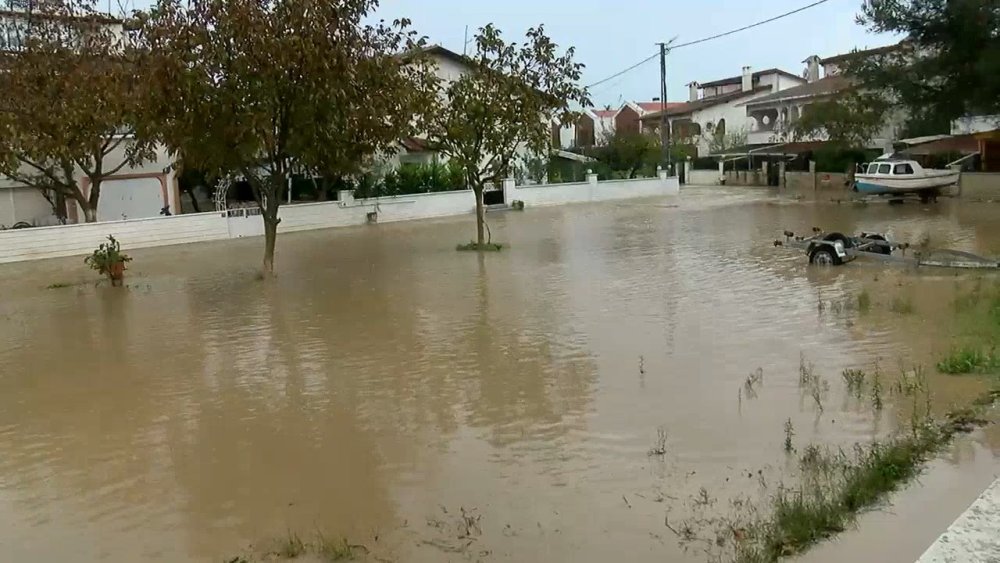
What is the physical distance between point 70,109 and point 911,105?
25.0 meters

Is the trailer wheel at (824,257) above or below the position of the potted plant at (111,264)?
below

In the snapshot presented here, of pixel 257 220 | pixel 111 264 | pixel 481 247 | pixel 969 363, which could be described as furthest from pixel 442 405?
pixel 257 220

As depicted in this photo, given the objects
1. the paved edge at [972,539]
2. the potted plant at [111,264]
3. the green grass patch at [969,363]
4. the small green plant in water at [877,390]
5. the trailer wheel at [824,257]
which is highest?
the potted plant at [111,264]

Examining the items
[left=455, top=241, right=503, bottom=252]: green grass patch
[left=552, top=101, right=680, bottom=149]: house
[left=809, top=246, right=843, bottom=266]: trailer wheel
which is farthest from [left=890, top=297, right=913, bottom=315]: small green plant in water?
Answer: [left=552, top=101, right=680, bottom=149]: house

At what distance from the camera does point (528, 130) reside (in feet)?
72.0

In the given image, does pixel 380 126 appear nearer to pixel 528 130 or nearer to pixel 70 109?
pixel 528 130

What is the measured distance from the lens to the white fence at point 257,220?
80.4ft

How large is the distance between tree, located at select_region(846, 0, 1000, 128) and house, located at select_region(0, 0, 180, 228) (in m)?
22.7

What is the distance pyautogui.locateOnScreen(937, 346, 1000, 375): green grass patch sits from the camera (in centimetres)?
818

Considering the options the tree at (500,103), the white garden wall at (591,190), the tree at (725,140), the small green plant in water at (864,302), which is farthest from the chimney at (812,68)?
the small green plant in water at (864,302)

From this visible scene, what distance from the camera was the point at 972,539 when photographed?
378 centimetres

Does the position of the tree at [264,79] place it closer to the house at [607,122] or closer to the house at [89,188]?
the house at [89,188]

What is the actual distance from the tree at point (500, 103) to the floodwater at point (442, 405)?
5.05 m

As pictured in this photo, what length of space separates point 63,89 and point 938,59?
977 inches
